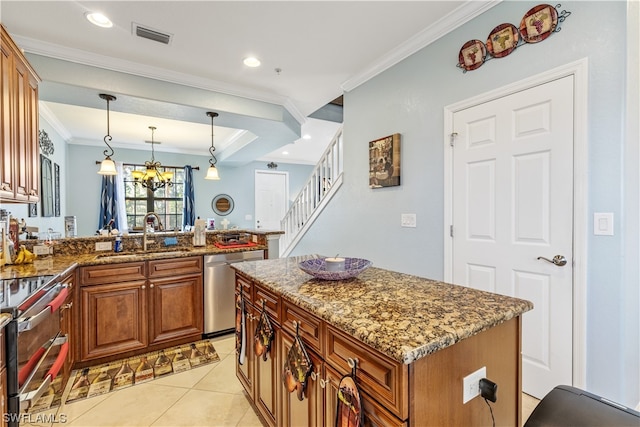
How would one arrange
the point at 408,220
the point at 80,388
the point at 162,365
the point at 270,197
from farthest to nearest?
the point at 270,197, the point at 408,220, the point at 162,365, the point at 80,388

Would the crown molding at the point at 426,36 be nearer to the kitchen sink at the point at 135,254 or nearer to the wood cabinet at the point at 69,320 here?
the kitchen sink at the point at 135,254

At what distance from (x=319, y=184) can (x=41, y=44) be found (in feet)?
10.3

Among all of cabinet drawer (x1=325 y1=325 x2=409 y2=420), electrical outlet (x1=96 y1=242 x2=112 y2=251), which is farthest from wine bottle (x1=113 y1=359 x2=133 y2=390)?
cabinet drawer (x1=325 y1=325 x2=409 y2=420)

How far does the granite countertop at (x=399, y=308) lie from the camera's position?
0.87 meters

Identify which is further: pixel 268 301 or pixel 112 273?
pixel 112 273

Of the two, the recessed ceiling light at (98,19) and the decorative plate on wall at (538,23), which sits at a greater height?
the recessed ceiling light at (98,19)

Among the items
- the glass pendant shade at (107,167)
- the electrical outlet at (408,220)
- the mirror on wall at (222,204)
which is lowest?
the electrical outlet at (408,220)

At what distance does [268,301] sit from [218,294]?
1.70 m

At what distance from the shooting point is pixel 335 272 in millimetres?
1515

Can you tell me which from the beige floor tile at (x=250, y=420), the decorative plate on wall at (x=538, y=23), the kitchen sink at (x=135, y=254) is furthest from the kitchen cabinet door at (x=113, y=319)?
the decorative plate on wall at (x=538, y=23)

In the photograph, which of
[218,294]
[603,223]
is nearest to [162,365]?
[218,294]

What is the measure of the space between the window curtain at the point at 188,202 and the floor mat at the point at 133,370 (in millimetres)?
4645

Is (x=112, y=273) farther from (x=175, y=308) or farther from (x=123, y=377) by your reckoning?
(x=123, y=377)

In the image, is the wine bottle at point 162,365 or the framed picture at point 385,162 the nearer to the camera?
the wine bottle at point 162,365
